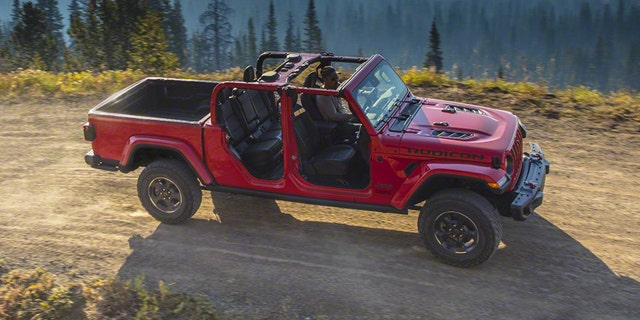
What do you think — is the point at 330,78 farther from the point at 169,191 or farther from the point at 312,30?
the point at 312,30

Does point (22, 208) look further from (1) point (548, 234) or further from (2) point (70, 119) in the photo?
(1) point (548, 234)

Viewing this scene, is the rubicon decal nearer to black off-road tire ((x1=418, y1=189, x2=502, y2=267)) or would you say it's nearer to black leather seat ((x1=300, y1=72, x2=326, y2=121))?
black off-road tire ((x1=418, y1=189, x2=502, y2=267))

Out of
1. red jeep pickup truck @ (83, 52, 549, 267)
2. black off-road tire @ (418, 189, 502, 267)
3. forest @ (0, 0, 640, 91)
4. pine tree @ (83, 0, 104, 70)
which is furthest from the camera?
pine tree @ (83, 0, 104, 70)

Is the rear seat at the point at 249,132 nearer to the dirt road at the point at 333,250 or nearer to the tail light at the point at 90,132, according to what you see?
the dirt road at the point at 333,250

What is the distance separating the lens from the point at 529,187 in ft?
21.2

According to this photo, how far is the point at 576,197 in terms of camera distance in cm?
800

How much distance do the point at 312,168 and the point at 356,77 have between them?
115 centimetres

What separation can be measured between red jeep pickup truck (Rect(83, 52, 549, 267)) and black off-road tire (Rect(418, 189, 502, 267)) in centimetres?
1

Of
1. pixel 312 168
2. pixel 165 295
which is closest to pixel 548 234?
pixel 312 168

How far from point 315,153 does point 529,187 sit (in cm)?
243

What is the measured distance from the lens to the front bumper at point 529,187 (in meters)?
6.12

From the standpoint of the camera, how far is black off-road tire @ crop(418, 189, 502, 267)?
6.12 metres

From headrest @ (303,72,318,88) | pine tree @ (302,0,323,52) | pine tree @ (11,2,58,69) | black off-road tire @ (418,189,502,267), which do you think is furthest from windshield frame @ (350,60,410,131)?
pine tree @ (11,2,58,69)

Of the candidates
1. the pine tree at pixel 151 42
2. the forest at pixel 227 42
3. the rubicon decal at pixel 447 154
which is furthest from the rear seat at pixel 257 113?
the pine tree at pixel 151 42
